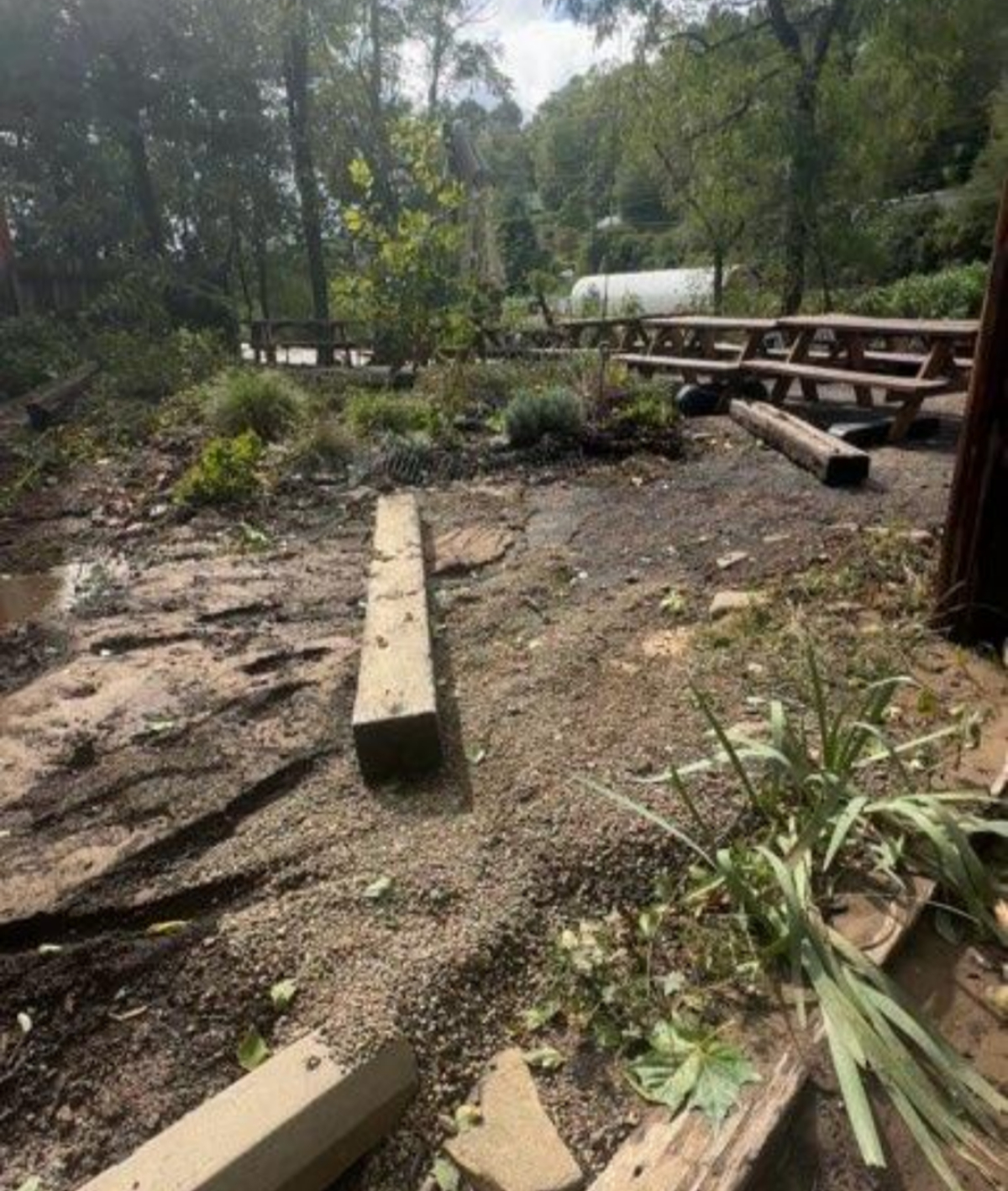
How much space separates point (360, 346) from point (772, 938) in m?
12.7

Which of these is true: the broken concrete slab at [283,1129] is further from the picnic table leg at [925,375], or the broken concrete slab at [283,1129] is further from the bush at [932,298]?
the bush at [932,298]

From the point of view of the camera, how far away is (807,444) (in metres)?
5.14

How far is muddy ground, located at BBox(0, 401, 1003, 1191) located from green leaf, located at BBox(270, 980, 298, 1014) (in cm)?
2

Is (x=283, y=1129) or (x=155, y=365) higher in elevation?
(x=155, y=365)

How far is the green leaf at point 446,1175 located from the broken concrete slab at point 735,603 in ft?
6.93

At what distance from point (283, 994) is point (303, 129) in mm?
20495

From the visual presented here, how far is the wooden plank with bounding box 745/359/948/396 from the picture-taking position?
216 inches

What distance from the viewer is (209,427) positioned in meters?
7.91

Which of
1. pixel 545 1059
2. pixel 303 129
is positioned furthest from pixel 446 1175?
pixel 303 129

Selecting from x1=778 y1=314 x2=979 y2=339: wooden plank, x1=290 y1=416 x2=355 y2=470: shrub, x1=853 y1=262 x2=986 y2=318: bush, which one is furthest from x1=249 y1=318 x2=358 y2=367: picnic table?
x1=853 y1=262 x2=986 y2=318: bush

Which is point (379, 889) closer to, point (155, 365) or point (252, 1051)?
point (252, 1051)

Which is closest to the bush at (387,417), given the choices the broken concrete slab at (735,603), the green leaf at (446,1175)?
the broken concrete slab at (735,603)

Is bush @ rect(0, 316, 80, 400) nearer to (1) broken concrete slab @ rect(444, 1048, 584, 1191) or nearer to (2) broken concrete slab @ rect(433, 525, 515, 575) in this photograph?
(2) broken concrete slab @ rect(433, 525, 515, 575)

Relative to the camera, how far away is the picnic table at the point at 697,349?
7234mm
